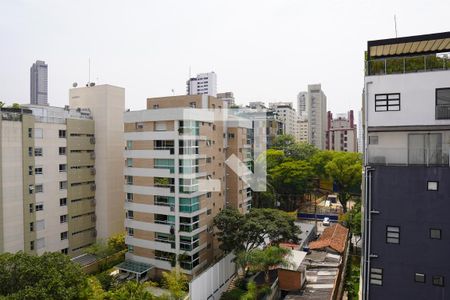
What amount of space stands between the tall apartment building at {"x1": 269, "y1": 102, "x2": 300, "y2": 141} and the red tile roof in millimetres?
51508

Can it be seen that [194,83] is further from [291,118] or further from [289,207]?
[289,207]

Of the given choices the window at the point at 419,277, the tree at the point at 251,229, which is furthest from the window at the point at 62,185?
the window at the point at 419,277

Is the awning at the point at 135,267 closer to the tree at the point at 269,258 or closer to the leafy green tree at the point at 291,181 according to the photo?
the tree at the point at 269,258

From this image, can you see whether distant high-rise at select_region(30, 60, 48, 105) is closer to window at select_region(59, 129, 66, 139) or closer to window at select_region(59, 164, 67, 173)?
window at select_region(59, 129, 66, 139)

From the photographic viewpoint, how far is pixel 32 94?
81.8m

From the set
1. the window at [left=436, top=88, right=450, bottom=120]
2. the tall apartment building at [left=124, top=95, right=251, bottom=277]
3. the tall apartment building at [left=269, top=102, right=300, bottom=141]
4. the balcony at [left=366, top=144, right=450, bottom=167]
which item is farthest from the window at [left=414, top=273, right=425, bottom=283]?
the tall apartment building at [left=269, top=102, right=300, bottom=141]

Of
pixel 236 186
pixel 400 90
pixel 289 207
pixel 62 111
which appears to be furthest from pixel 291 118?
pixel 400 90

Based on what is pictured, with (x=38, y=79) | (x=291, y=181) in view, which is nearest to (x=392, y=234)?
(x=291, y=181)

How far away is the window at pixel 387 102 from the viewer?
10.6 meters

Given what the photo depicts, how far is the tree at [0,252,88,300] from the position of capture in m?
12.0

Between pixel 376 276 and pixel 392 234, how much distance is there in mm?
1531

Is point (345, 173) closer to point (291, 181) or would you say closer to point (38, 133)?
point (291, 181)

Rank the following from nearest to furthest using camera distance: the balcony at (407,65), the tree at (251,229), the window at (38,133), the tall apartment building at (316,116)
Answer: the balcony at (407,65)
the tree at (251,229)
the window at (38,133)
the tall apartment building at (316,116)

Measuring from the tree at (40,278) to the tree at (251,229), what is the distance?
903 centimetres
